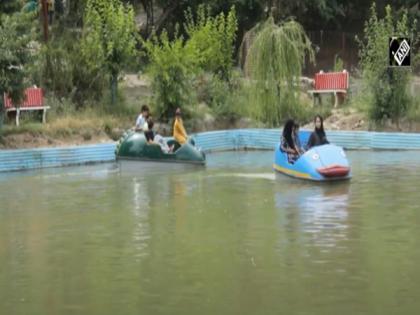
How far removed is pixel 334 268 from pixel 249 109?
20062 mm

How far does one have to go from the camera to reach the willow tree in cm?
3216

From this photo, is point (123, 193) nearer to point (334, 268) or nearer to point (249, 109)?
point (334, 268)

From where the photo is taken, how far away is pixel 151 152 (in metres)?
25.1

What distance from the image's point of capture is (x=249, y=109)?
32375 millimetres

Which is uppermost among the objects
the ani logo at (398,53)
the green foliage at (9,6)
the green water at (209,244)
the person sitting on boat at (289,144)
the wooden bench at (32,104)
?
the green foliage at (9,6)

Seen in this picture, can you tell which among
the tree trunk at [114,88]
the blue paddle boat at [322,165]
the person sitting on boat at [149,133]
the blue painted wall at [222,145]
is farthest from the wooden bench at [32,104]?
the blue paddle boat at [322,165]

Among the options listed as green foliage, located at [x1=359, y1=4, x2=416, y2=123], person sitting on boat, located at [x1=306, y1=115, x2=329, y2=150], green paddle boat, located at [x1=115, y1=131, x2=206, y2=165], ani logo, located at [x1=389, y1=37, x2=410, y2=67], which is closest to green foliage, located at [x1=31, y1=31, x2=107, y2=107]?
green paddle boat, located at [x1=115, y1=131, x2=206, y2=165]

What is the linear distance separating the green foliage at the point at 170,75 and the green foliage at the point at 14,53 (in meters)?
5.18

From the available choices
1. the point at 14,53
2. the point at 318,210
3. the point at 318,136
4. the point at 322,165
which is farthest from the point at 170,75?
the point at 318,210

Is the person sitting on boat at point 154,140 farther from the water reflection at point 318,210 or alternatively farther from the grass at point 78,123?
the water reflection at point 318,210

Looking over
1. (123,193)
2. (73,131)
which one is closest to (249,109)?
(73,131)

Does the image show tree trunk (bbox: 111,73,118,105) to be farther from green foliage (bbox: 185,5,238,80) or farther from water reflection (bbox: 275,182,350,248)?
water reflection (bbox: 275,182,350,248)

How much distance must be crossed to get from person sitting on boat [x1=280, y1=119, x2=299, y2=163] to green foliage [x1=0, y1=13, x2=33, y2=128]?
7420mm

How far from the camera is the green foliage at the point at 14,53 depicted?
2555cm
